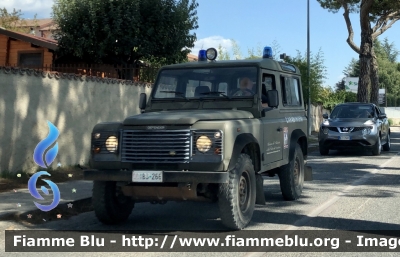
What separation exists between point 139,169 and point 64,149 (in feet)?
19.9

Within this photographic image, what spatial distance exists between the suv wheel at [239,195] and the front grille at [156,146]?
59cm

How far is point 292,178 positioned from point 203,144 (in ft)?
10.3

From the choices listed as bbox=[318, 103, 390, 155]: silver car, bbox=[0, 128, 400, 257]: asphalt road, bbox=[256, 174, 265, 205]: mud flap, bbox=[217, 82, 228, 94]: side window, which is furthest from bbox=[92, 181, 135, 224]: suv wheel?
bbox=[318, 103, 390, 155]: silver car

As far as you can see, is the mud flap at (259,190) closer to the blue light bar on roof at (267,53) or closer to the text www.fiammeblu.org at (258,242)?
the text www.fiammeblu.org at (258,242)

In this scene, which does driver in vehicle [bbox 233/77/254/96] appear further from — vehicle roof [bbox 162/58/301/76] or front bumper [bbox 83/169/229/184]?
front bumper [bbox 83/169/229/184]

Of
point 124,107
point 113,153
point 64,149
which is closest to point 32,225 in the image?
point 113,153

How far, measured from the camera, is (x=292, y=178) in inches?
374

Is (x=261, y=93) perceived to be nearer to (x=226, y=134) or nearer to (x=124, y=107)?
(x=226, y=134)

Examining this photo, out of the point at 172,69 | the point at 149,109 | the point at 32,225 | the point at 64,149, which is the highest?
the point at 172,69

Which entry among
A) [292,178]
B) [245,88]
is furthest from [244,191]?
[292,178]

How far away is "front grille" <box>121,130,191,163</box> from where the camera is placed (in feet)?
22.4

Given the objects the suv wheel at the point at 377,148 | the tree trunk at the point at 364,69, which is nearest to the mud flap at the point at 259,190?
the suv wheel at the point at 377,148

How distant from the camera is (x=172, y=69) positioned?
344 inches

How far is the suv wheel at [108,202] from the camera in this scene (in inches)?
291
